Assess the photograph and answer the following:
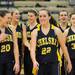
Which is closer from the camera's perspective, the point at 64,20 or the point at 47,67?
the point at 47,67

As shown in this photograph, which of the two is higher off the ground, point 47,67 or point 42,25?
point 42,25

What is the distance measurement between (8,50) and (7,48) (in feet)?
0.15

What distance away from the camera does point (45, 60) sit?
7.58 m

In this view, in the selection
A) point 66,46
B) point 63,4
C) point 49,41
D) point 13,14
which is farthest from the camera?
point 63,4

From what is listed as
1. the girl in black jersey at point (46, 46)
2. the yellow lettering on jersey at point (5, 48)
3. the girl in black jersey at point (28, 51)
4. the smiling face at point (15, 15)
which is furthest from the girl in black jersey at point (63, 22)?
the yellow lettering on jersey at point (5, 48)

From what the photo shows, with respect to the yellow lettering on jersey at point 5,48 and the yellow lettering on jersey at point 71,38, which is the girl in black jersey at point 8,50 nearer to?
the yellow lettering on jersey at point 5,48

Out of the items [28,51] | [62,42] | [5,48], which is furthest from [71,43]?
[5,48]

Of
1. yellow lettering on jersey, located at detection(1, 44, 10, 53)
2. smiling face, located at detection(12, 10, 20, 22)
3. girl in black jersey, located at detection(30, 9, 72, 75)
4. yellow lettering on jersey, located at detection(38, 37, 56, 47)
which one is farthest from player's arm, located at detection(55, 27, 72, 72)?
smiling face, located at detection(12, 10, 20, 22)

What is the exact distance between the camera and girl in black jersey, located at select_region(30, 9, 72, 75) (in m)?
7.52

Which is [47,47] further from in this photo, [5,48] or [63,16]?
[63,16]

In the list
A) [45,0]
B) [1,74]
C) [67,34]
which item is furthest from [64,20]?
[45,0]

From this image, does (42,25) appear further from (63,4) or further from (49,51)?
(63,4)

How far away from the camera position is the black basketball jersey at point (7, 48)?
307 inches

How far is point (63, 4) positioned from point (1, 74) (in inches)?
614
